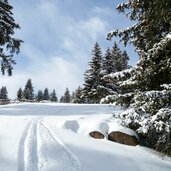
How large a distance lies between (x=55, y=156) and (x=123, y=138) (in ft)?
16.2

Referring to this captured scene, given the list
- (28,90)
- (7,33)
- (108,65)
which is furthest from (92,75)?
(28,90)

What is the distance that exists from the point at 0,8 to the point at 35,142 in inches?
731

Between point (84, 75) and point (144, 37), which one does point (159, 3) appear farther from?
point (84, 75)

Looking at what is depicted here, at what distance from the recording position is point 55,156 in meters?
10.6

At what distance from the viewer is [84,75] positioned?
158ft

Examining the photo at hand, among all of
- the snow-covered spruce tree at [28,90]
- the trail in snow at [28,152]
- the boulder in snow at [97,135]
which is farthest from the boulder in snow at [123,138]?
the snow-covered spruce tree at [28,90]

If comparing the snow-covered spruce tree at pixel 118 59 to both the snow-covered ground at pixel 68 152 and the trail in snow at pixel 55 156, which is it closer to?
the snow-covered ground at pixel 68 152

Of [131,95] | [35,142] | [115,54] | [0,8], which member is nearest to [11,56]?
[0,8]

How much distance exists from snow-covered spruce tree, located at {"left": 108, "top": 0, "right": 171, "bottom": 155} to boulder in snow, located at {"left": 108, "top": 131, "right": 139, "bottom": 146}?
3.57m

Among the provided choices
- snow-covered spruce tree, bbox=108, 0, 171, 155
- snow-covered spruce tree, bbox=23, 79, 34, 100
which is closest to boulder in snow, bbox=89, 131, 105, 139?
snow-covered spruce tree, bbox=108, 0, 171, 155

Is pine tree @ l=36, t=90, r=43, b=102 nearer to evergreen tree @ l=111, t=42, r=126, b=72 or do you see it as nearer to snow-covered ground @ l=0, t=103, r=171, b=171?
evergreen tree @ l=111, t=42, r=126, b=72

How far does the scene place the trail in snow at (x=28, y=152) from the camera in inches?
365

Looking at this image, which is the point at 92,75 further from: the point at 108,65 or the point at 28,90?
the point at 28,90

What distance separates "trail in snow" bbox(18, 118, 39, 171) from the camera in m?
9.27
